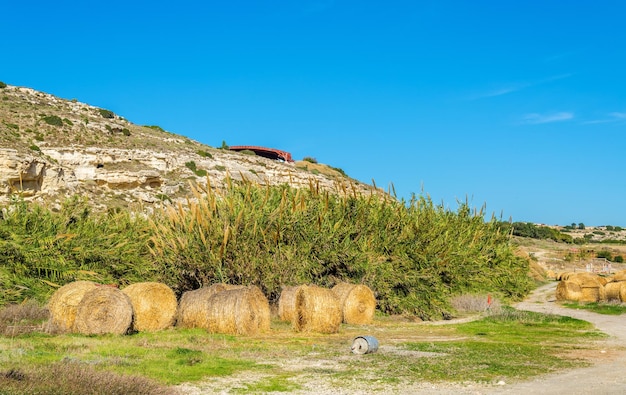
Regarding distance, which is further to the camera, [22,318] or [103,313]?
[22,318]

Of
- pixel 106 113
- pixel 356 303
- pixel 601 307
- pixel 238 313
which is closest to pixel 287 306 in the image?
pixel 238 313

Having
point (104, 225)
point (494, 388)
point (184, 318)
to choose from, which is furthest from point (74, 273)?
point (494, 388)

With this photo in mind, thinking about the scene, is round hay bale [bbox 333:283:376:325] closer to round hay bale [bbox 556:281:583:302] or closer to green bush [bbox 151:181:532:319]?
green bush [bbox 151:181:532:319]

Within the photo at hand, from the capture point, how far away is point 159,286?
17938mm

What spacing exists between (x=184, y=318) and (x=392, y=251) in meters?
10.2

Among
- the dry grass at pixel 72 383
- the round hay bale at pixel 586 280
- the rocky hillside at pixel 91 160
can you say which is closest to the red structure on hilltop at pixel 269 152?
the rocky hillside at pixel 91 160

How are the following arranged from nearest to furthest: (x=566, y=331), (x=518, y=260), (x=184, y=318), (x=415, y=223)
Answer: (x=184, y=318) → (x=566, y=331) → (x=415, y=223) → (x=518, y=260)

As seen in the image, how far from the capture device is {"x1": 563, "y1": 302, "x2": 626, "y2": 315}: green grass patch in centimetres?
2571

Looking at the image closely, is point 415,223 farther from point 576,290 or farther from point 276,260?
point 576,290

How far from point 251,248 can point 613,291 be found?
1788 cm

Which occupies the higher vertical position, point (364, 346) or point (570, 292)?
point (570, 292)

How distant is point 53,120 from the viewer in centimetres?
5391

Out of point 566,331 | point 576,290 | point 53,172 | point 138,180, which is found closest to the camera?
point 566,331

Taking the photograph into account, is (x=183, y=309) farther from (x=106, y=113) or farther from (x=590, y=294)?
(x=106, y=113)
